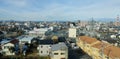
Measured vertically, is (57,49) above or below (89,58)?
above

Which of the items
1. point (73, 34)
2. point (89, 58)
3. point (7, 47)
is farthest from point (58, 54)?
point (73, 34)

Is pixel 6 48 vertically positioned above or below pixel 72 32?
above

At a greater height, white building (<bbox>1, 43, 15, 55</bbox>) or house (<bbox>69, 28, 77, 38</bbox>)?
white building (<bbox>1, 43, 15, 55</bbox>)

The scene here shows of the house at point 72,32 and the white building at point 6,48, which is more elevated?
the white building at point 6,48

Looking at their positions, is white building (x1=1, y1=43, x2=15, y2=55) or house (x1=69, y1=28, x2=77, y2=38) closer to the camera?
white building (x1=1, y1=43, x2=15, y2=55)

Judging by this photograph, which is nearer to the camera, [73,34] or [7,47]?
[7,47]

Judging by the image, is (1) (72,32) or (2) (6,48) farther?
(1) (72,32)

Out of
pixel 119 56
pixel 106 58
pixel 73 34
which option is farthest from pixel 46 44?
pixel 73 34

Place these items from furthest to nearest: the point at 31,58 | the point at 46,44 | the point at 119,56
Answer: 1. the point at 46,44
2. the point at 31,58
3. the point at 119,56

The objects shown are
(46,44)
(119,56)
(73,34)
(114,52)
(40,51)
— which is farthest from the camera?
(73,34)

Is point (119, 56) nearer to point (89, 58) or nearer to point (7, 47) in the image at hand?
point (89, 58)

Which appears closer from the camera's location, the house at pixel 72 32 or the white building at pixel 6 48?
the white building at pixel 6 48
